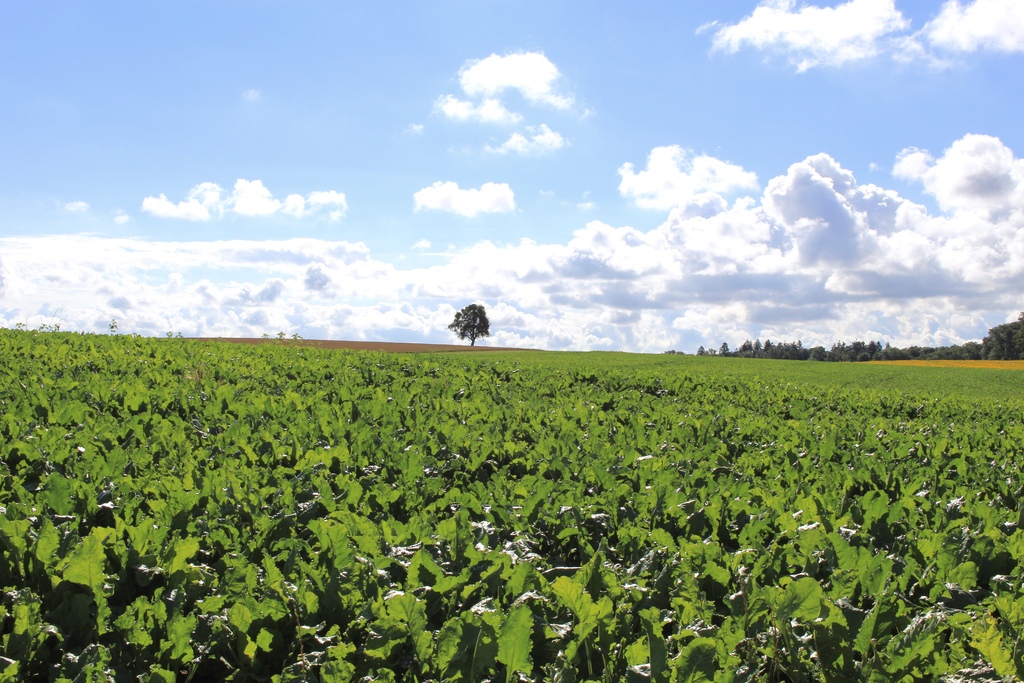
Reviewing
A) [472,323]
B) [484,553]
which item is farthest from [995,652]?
[472,323]

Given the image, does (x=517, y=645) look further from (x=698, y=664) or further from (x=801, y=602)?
(x=801, y=602)

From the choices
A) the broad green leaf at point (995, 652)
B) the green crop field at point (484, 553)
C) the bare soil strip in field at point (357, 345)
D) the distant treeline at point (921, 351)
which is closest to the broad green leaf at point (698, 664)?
the green crop field at point (484, 553)

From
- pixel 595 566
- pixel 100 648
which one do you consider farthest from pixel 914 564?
pixel 100 648

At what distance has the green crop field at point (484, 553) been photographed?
2318 mm

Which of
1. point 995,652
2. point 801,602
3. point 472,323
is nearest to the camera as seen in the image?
point 995,652

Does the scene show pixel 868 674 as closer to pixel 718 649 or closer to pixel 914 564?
pixel 718 649

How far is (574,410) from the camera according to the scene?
738 centimetres

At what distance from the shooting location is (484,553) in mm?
2883

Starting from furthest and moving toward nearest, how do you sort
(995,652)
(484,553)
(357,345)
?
(357,345) → (484,553) → (995,652)

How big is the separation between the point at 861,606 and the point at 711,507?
37.6 inches

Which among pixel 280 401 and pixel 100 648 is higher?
pixel 280 401

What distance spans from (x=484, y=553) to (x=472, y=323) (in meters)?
95.7

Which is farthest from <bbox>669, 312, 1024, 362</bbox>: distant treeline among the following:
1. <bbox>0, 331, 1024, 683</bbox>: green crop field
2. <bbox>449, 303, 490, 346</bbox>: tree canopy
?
<bbox>0, 331, 1024, 683</bbox>: green crop field

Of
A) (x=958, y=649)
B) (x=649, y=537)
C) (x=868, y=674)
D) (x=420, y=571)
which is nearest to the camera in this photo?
(x=868, y=674)
